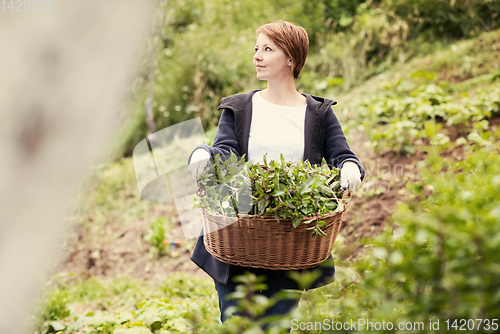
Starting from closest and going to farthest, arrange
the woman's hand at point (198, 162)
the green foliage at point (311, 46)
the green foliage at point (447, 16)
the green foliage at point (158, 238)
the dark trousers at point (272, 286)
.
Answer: the woman's hand at point (198, 162) < the dark trousers at point (272, 286) < the green foliage at point (158, 238) < the green foliage at point (447, 16) < the green foliage at point (311, 46)

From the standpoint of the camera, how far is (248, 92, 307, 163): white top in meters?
1.75

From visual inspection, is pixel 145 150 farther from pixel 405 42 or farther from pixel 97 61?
pixel 405 42

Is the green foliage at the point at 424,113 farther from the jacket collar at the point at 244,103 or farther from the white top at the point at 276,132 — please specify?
the white top at the point at 276,132

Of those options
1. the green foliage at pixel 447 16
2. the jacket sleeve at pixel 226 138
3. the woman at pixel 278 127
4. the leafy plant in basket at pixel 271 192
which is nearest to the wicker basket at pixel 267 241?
the leafy plant in basket at pixel 271 192

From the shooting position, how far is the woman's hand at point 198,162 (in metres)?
1.46

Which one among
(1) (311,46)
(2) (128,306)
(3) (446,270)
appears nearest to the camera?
(3) (446,270)

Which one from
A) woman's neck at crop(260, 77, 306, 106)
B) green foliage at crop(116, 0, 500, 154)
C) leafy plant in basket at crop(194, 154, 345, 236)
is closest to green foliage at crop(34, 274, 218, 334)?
leafy plant in basket at crop(194, 154, 345, 236)

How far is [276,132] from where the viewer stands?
1764mm

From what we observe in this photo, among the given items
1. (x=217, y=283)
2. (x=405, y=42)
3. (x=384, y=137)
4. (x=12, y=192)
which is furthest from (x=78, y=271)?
(x=405, y=42)

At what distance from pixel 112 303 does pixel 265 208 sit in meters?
2.58

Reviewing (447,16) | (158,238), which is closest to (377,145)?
(158,238)

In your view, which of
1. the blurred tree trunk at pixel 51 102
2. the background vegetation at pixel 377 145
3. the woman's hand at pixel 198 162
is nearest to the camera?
the blurred tree trunk at pixel 51 102

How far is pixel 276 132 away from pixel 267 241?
0.60 m

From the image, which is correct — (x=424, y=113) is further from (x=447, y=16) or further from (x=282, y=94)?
(x=447, y=16)
